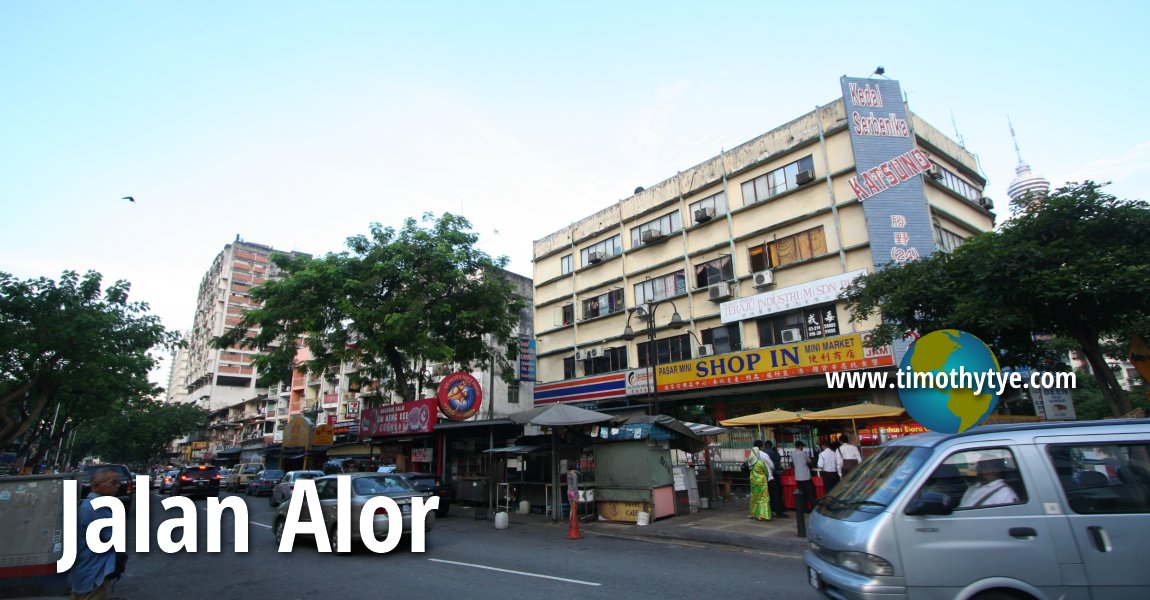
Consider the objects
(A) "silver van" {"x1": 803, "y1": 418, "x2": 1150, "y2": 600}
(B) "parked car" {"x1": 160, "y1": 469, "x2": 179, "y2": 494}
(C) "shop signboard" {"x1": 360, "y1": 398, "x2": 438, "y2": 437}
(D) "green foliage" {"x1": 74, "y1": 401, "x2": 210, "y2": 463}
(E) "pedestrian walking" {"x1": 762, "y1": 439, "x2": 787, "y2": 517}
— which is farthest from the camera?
(D) "green foliage" {"x1": 74, "y1": 401, "x2": 210, "y2": 463}

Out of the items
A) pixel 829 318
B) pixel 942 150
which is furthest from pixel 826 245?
pixel 942 150

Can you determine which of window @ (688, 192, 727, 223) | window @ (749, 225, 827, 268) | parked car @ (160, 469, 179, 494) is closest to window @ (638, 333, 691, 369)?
window @ (749, 225, 827, 268)

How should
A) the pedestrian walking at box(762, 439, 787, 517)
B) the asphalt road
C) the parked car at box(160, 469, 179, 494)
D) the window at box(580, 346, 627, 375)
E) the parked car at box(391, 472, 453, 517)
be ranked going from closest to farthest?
the asphalt road → the pedestrian walking at box(762, 439, 787, 517) → the parked car at box(391, 472, 453, 517) → the window at box(580, 346, 627, 375) → the parked car at box(160, 469, 179, 494)

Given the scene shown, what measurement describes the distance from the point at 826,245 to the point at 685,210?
23.7ft

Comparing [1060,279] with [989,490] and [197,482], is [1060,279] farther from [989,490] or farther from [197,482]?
[197,482]

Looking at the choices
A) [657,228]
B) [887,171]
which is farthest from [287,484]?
[887,171]

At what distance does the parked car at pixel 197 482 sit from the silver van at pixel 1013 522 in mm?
33789

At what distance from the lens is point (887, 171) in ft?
69.3

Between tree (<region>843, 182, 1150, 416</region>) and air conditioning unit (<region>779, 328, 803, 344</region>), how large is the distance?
932 cm

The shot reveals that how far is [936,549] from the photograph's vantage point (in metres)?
4.45

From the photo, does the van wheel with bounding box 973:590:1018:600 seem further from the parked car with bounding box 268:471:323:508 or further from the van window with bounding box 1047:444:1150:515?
the parked car with bounding box 268:471:323:508

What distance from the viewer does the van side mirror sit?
4.57 meters

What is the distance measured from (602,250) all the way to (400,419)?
44.7 ft

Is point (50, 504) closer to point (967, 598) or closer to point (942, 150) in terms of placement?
point (967, 598)
